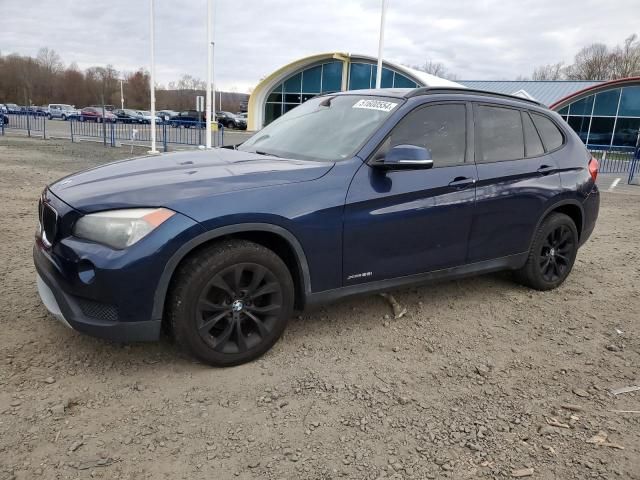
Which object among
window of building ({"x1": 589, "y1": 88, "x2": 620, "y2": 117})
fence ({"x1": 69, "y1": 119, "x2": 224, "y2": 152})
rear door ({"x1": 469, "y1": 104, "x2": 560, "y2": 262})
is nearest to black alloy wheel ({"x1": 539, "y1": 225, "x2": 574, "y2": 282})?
rear door ({"x1": 469, "y1": 104, "x2": 560, "y2": 262})

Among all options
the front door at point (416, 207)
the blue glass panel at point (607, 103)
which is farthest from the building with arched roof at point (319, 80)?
the front door at point (416, 207)

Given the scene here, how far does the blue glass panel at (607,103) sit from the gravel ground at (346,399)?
35816mm

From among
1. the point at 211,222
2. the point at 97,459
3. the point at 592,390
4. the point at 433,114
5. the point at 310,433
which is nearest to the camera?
the point at 97,459

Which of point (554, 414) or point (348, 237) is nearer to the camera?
point (554, 414)

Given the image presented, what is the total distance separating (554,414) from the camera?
110 inches

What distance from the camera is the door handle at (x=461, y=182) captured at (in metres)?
3.70

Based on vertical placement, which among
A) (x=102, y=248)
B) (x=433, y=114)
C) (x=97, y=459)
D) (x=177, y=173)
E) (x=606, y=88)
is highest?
(x=606, y=88)

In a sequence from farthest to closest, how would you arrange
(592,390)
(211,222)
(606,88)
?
1. (606,88)
2. (592,390)
3. (211,222)

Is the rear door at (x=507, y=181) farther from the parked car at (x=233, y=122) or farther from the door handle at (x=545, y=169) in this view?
the parked car at (x=233, y=122)

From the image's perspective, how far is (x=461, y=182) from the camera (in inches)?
147

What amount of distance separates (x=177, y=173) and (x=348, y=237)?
1153 millimetres

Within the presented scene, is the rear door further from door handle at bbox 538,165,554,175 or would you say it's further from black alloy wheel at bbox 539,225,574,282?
Answer: black alloy wheel at bbox 539,225,574,282

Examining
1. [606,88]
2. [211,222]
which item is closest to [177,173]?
[211,222]

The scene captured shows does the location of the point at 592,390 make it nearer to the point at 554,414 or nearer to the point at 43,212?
the point at 554,414
